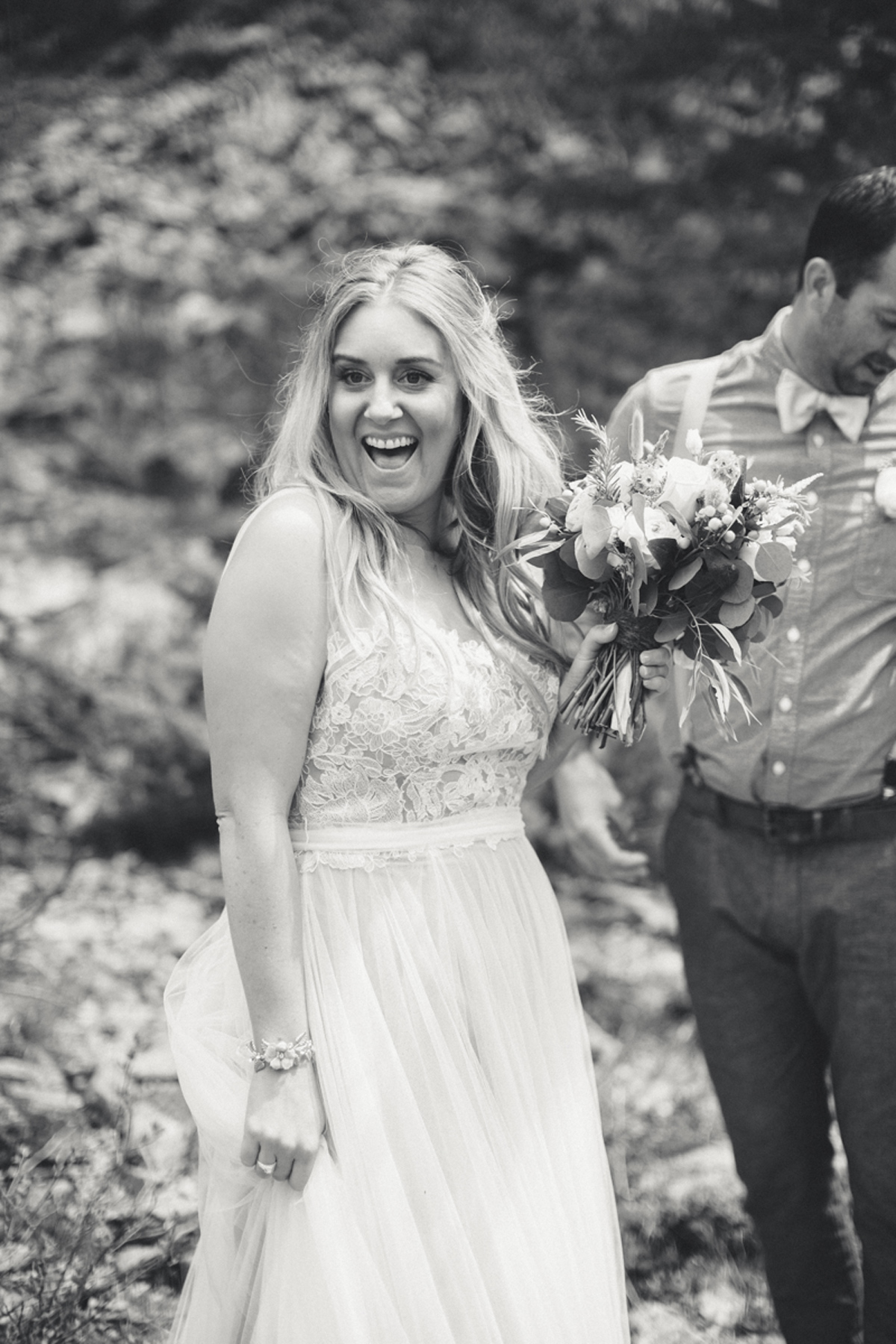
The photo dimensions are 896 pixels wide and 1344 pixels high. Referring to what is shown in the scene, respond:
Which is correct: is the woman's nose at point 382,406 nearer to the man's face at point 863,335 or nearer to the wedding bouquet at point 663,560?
the wedding bouquet at point 663,560

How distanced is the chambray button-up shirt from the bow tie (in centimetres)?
2

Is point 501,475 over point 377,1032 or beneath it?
over

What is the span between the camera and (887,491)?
265 centimetres

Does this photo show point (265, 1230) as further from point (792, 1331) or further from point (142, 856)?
point (142, 856)

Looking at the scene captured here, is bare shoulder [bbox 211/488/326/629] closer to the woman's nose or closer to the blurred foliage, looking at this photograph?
the woman's nose

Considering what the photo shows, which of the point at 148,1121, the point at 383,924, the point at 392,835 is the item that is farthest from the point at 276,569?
the point at 148,1121

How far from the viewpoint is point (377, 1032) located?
214 cm

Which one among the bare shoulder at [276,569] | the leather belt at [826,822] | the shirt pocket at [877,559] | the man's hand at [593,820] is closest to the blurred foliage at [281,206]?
→ the man's hand at [593,820]

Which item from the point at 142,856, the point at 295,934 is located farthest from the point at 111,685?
Result: the point at 295,934

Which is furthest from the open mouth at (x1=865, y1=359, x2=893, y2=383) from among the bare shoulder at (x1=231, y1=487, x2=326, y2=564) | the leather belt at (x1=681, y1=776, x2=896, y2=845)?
the bare shoulder at (x1=231, y1=487, x2=326, y2=564)

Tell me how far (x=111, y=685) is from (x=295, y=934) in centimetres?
322

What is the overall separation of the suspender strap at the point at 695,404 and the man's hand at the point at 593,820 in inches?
32.2

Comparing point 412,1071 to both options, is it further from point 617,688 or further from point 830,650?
point 830,650

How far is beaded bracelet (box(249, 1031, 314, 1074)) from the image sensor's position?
2057 millimetres
